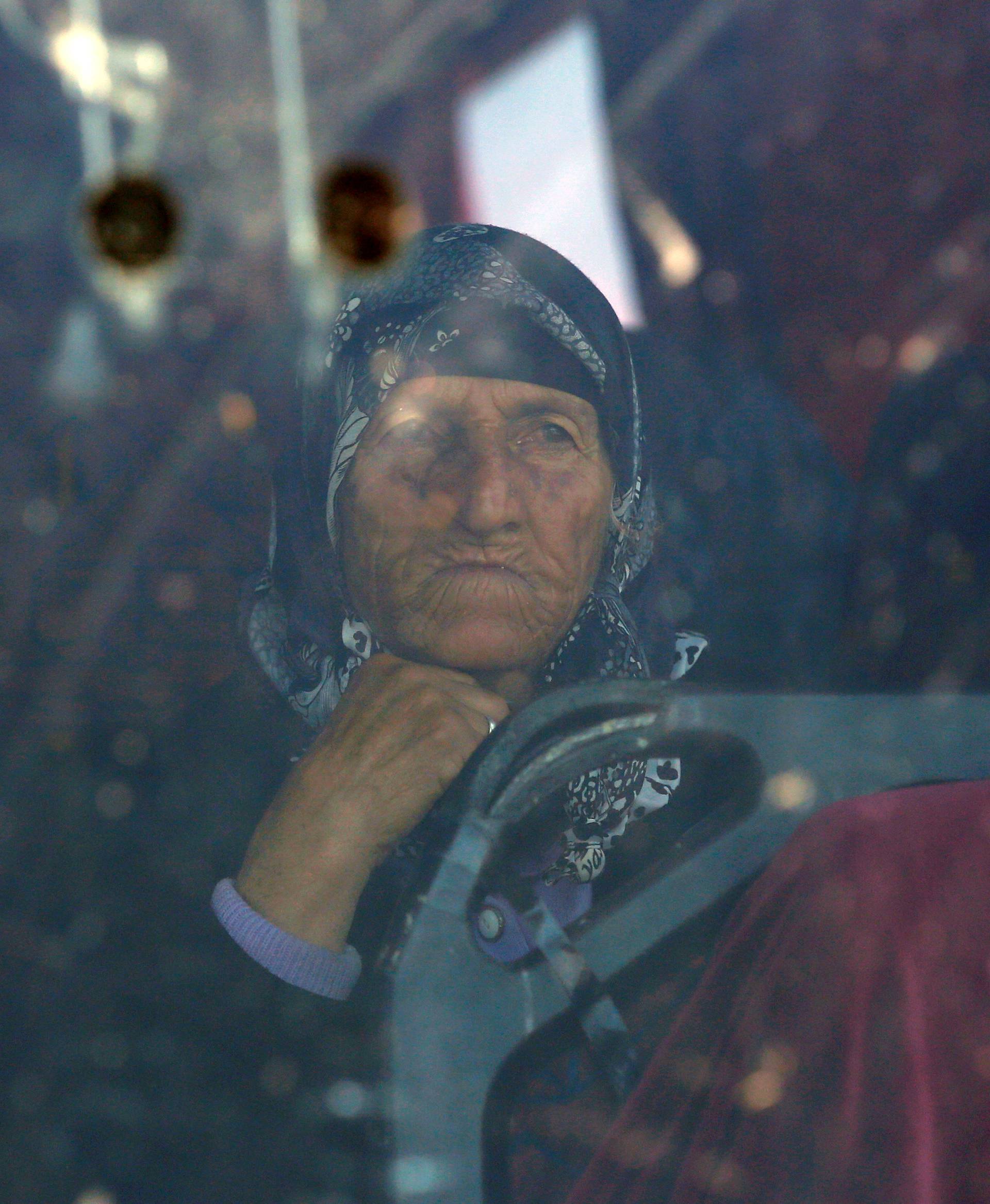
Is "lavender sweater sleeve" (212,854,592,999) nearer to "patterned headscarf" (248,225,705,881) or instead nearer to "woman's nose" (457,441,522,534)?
"patterned headscarf" (248,225,705,881)

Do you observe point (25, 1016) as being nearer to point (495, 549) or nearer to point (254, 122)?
point (495, 549)

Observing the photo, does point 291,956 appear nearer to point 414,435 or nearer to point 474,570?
point 474,570

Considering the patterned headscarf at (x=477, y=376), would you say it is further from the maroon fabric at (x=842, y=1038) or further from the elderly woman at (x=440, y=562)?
A: the maroon fabric at (x=842, y=1038)

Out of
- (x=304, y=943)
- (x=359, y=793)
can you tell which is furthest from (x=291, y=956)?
(x=359, y=793)

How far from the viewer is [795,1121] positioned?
0.65 meters

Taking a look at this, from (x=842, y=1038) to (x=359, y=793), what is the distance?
→ 0.46 m

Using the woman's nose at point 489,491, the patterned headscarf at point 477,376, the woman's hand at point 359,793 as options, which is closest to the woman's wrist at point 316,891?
the woman's hand at point 359,793

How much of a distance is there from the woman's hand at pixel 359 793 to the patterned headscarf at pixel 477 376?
0.38ft

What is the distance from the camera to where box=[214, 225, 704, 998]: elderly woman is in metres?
0.98

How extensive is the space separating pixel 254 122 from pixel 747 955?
3.22m

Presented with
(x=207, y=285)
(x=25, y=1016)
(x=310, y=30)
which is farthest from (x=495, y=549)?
(x=310, y=30)

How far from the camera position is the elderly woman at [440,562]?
3.23 ft

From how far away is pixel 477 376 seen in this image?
1.14 metres

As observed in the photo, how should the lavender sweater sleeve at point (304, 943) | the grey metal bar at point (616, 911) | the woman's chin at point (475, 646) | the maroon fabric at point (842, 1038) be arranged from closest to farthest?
the maroon fabric at point (842, 1038) < the grey metal bar at point (616, 911) < the lavender sweater sleeve at point (304, 943) < the woman's chin at point (475, 646)
